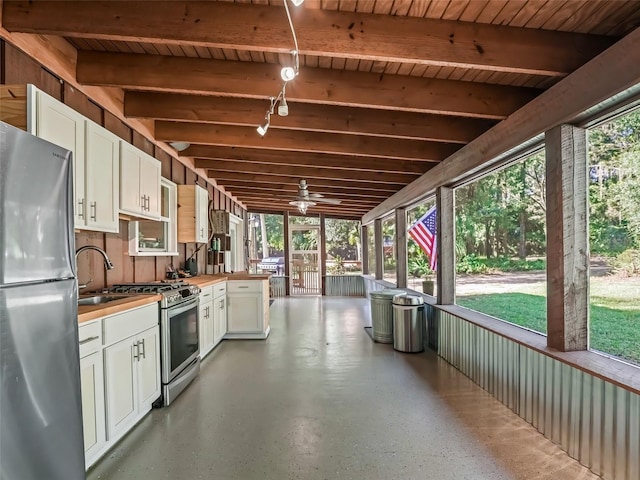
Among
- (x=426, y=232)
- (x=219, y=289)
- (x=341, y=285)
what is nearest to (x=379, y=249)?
(x=341, y=285)

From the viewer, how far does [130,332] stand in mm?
2471

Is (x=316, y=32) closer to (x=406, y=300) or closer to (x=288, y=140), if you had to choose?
(x=288, y=140)

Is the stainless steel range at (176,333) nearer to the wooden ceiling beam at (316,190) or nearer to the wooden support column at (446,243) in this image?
the wooden support column at (446,243)

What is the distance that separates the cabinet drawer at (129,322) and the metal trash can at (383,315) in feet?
9.75

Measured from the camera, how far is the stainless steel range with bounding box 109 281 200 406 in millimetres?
2951

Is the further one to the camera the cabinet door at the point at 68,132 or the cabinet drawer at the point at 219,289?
the cabinet drawer at the point at 219,289

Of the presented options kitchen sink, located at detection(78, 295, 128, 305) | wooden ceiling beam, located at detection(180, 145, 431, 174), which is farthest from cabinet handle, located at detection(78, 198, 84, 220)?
wooden ceiling beam, located at detection(180, 145, 431, 174)

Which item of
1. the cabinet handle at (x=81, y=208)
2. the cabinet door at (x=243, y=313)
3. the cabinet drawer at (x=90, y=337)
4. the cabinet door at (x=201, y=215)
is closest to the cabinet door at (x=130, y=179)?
the cabinet handle at (x=81, y=208)

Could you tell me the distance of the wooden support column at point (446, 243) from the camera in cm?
434

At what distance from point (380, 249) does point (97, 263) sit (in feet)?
22.0

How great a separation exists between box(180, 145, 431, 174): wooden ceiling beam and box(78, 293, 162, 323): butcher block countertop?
103 inches

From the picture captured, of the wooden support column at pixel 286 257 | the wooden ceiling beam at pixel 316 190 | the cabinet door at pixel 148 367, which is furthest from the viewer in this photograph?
the wooden support column at pixel 286 257

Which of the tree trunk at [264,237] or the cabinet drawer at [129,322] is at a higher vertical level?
the tree trunk at [264,237]

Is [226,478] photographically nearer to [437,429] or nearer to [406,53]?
[437,429]
